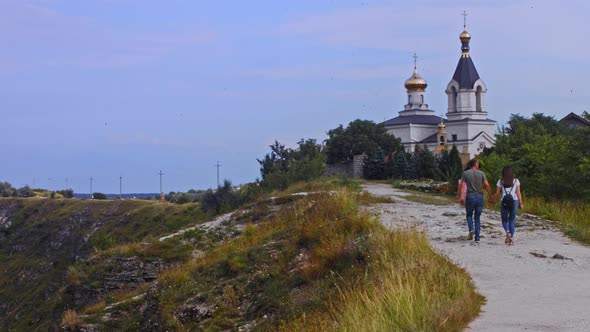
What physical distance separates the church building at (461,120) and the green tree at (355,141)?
22.2 meters

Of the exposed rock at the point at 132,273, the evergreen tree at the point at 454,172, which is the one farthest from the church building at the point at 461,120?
the exposed rock at the point at 132,273

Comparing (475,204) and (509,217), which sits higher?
(475,204)

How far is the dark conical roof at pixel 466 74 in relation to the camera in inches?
3642

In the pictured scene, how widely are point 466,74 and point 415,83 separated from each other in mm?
6244

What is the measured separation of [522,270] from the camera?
37.7 ft

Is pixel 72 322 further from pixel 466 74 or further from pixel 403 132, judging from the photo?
pixel 466 74

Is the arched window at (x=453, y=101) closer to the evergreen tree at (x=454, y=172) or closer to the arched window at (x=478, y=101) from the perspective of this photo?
the arched window at (x=478, y=101)

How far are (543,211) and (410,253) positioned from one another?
1032 cm

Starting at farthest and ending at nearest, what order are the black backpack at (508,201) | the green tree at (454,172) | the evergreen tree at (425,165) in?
1. the evergreen tree at (425,165)
2. the green tree at (454,172)
3. the black backpack at (508,201)

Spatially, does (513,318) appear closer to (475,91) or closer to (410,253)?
(410,253)

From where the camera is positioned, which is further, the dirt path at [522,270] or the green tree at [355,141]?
the green tree at [355,141]

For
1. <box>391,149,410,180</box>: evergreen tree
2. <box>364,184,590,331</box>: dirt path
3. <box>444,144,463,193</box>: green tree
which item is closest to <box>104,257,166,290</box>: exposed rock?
<box>364,184,590,331</box>: dirt path

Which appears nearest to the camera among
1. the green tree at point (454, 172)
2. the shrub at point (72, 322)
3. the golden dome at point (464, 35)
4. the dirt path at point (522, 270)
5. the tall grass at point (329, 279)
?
the tall grass at point (329, 279)

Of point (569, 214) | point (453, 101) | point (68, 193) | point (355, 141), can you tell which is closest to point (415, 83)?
point (453, 101)
